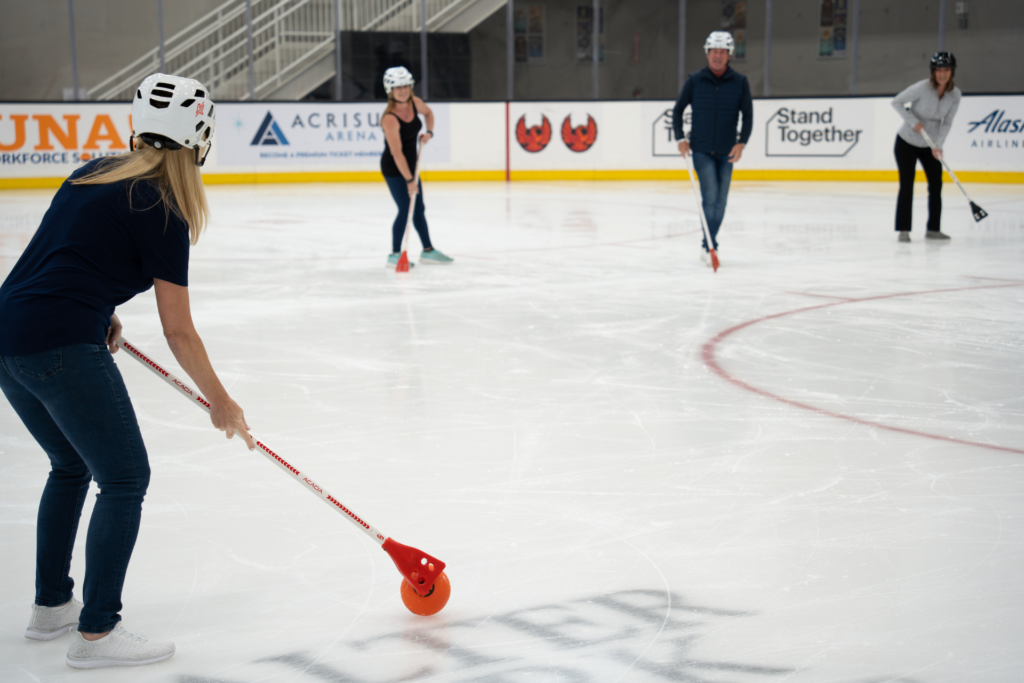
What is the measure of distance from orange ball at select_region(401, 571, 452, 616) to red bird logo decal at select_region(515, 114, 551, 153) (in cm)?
1403

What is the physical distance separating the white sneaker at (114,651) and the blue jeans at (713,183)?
5.79m

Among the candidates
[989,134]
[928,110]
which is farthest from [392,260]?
[989,134]

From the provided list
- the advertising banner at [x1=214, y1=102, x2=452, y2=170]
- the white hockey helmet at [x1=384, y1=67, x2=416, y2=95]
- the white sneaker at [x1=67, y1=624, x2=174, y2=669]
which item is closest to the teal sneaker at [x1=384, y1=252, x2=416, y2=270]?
the white hockey helmet at [x1=384, y1=67, x2=416, y2=95]

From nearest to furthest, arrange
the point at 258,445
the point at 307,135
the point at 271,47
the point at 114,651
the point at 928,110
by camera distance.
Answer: the point at 114,651
the point at 258,445
the point at 928,110
the point at 307,135
the point at 271,47

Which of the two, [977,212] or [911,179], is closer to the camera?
[911,179]

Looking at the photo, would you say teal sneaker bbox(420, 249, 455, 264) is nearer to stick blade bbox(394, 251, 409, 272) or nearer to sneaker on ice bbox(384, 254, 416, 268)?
sneaker on ice bbox(384, 254, 416, 268)

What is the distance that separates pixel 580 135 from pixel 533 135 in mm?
704

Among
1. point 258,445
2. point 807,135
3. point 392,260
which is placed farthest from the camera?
point 807,135

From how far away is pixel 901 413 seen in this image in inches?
144

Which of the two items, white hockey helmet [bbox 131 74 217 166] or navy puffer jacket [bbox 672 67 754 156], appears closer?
white hockey helmet [bbox 131 74 217 166]

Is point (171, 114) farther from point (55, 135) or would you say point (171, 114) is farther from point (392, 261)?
point (55, 135)

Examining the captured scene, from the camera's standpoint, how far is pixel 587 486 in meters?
2.94

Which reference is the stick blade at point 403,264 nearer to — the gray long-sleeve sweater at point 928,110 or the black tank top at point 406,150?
A: the black tank top at point 406,150

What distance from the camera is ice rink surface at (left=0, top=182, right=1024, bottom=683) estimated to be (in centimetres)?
204
